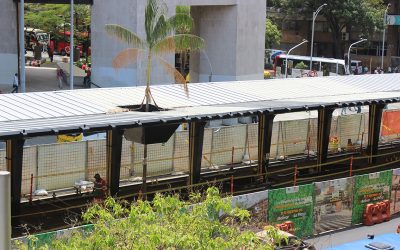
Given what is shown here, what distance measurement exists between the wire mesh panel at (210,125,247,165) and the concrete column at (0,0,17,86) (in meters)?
20.6

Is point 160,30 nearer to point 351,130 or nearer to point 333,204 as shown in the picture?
point 333,204

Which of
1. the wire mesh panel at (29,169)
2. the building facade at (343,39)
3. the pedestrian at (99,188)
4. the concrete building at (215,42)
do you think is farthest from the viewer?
the building facade at (343,39)

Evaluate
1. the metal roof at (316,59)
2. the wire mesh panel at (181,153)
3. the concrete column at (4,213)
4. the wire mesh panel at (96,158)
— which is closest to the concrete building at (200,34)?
the wire mesh panel at (181,153)

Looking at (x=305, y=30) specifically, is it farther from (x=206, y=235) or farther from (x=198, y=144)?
(x=206, y=235)

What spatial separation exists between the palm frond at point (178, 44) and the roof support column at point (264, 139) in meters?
3.64

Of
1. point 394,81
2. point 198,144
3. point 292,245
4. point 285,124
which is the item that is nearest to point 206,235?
point 292,245

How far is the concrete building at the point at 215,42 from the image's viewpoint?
44094mm

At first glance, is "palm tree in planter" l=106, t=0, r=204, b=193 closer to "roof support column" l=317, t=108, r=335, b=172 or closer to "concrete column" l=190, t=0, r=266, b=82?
"roof support column" l=317, t=108, r=335, b=172

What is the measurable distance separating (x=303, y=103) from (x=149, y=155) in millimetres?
5615

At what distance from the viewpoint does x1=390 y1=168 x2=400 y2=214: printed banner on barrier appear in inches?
952

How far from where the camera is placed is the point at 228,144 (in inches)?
1097

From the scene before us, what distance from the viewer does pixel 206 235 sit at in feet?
32.8

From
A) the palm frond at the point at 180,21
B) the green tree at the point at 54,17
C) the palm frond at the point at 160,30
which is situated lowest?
the palm frond at the point at 160,30

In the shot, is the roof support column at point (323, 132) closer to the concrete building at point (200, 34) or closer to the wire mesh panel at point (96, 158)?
the wire mesh panel at point (96, 158)
